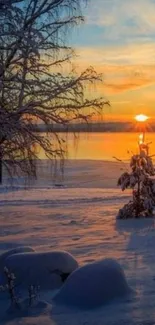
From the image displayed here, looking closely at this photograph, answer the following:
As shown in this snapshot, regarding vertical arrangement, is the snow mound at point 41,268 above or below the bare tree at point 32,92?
below

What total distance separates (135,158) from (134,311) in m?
7.64

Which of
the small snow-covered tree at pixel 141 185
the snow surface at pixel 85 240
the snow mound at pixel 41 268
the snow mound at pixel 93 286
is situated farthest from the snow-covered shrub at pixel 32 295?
the small snow-covered tree at pixel 141 185

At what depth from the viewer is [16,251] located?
738 centimetres

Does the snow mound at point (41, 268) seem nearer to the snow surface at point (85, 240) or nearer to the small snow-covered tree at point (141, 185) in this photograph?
the snow surface at point (85, 240)

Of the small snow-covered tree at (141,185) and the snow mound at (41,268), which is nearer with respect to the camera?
the snow mound at (41,268)

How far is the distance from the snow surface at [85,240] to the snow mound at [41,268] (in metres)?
0.23

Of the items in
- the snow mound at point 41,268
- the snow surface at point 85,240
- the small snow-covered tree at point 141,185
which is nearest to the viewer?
the snow surface at point 85,240

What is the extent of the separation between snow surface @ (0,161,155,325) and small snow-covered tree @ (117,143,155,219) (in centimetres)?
44

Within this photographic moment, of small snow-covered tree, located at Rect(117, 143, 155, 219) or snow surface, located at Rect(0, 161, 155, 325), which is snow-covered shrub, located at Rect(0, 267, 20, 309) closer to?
snow surface, located at Rect(0, 161, 155, 325)

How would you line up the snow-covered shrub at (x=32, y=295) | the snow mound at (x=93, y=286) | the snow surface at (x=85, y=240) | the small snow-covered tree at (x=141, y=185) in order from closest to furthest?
1. the snow surface at (x=85, y=240)
2. the snow-covered shrub at (x=32, y=295)
3. the snow mound at (x=93, y=286)
4. the small snow-covered tree at (x=141, y=185)

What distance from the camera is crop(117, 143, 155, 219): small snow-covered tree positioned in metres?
12.8

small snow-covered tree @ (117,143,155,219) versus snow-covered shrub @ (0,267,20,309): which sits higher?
small snow-covered tree @ (117,143,155,219)

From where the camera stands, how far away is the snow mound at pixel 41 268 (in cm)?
661

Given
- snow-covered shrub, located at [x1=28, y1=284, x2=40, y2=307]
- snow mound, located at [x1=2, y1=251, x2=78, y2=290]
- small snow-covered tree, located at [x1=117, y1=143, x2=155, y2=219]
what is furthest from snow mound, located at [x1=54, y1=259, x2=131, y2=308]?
small snow-covered tree, located at [x1=117, y1=143, x2=155, y2=219]
